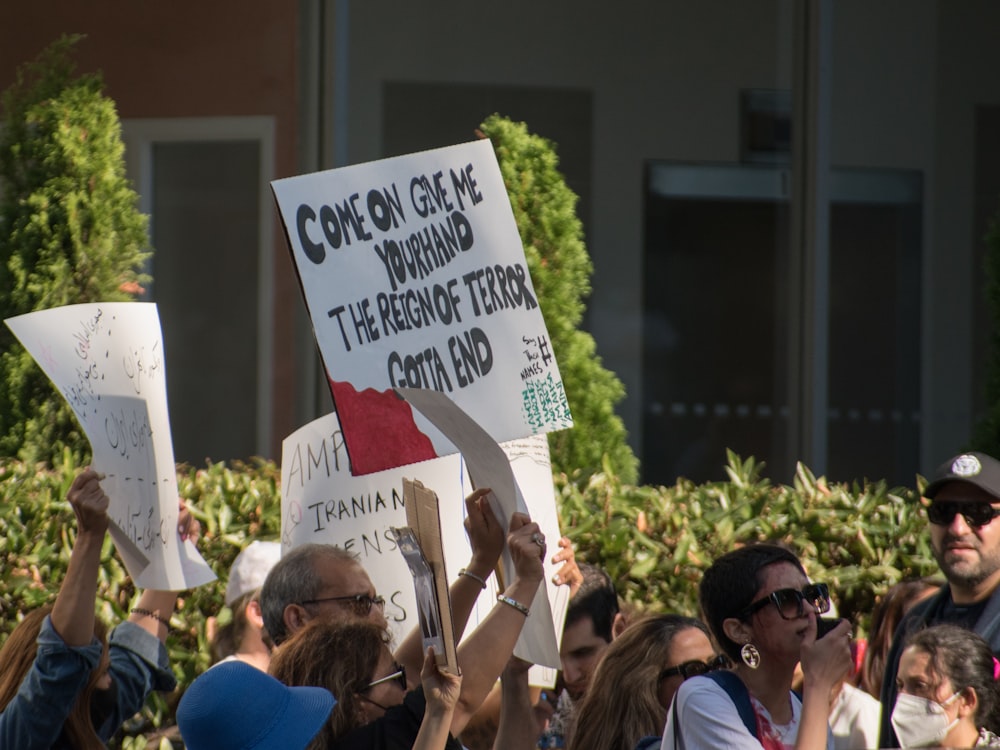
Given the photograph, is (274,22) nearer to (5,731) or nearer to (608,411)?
(608,411)

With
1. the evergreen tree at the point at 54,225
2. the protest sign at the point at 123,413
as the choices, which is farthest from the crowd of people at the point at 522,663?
the evergreen tree at the point at 54,225

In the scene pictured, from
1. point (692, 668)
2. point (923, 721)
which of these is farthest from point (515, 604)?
point (923, 721)

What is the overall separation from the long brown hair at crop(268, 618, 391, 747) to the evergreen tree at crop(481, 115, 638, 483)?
4718mm

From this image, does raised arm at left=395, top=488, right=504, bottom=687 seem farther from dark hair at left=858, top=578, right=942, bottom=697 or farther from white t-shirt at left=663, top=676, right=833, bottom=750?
dark hair at left=858, top=578, right=942, bottom=697

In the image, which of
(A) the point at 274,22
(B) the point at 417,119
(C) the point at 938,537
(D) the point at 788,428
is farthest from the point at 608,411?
(C) the point at 938,537

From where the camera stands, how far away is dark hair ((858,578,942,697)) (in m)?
5.19

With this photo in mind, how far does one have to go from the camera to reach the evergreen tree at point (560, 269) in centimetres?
809

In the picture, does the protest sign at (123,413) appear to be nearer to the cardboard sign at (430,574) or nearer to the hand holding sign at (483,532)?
the hand holding sign at (483,532)

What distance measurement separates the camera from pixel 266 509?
21.0 ft

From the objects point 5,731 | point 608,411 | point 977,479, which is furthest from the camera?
point 608,411

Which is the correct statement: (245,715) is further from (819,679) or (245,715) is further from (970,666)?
(970,666)

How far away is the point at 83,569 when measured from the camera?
396 centimetres

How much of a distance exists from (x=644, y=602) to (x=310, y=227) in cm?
234

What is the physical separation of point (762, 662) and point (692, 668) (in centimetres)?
45
